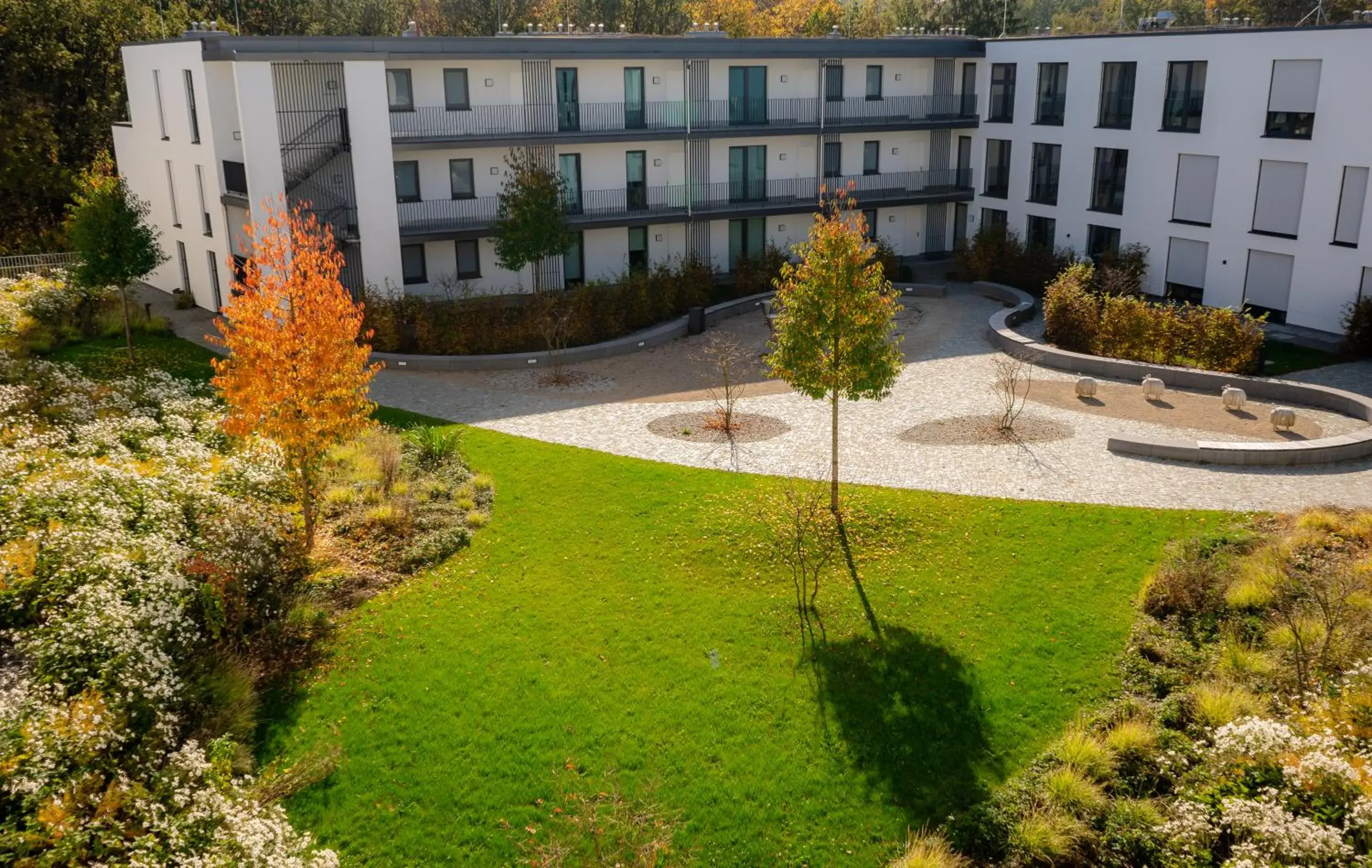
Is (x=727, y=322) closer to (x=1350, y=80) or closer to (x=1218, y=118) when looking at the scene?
(x=1218, y=118)

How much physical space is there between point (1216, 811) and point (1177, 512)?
8627 mm

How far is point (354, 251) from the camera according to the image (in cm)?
3169

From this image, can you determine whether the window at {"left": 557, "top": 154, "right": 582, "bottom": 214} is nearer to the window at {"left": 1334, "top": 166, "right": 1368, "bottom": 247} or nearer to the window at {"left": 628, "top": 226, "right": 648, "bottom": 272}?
the window at {"left": 628, "top": 226, "right": 648, "bottom": 272}

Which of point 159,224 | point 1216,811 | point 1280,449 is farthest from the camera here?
point 159,224

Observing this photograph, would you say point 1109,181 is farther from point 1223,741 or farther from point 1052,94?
point 1223,741

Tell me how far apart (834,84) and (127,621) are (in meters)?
33.3

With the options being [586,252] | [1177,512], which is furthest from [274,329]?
[586,252]

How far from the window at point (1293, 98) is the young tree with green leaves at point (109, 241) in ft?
102

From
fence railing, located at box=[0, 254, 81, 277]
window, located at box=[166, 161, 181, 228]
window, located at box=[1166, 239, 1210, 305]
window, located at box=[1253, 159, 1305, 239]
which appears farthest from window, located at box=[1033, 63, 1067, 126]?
fence railing, located at box=[0, 254, 81, 277]

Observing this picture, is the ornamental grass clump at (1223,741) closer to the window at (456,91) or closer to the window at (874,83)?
the window at (456,91)

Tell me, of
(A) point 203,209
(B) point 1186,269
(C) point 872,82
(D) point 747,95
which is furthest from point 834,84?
(A) point 203,209

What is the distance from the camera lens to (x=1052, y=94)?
124 ft

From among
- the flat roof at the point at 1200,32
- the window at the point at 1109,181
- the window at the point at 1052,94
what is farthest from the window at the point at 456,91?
the window at the point at 1109,181

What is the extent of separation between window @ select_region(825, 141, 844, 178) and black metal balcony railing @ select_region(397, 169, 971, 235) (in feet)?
0.94
